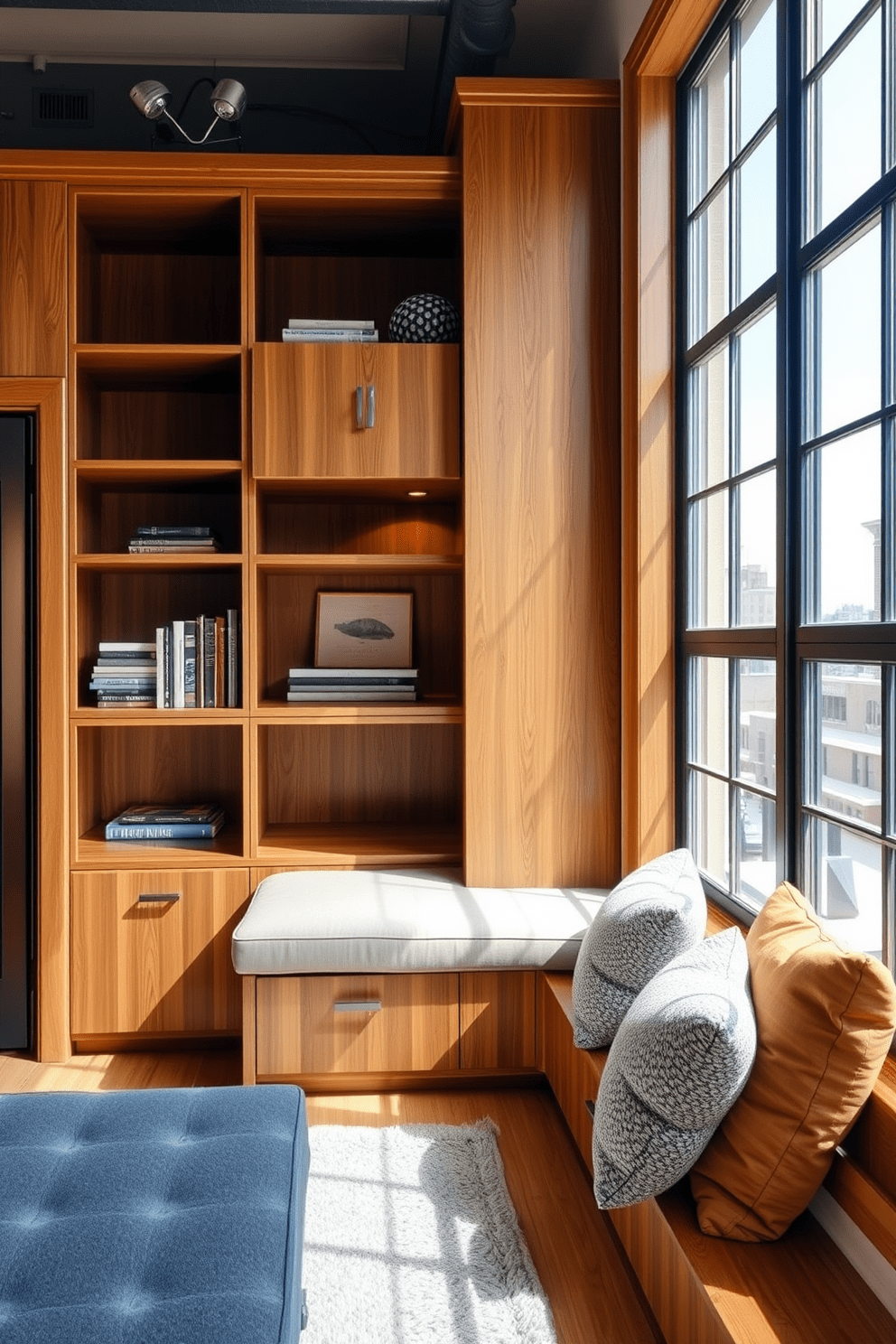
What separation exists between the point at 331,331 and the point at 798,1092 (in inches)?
89.0

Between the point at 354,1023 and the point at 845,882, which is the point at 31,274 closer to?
the point at 354,1023

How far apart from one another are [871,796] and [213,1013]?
1890 mm

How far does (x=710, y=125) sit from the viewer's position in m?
2.42

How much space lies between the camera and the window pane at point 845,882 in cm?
166

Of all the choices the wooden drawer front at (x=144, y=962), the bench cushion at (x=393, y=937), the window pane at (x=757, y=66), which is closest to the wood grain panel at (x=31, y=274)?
the wooden drawer front at (x=144, y=962)

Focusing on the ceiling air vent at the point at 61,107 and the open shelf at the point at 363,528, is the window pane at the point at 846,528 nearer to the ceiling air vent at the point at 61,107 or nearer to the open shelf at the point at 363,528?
the open shelf at the point at 363,528

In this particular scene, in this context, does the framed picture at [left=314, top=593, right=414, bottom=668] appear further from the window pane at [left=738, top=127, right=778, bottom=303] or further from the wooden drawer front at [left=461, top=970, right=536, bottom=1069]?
the window pane at [left=738, top=127, right=778, bottom=303]

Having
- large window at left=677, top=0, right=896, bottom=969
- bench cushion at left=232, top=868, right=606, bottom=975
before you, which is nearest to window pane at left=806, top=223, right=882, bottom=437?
large window at left=677, top=0, right=896, bottom=969

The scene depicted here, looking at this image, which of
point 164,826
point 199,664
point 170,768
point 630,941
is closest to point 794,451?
point 630,941

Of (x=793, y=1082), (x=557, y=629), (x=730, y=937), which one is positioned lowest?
(x=793, y=1082)

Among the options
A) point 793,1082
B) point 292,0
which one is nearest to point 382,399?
point 292,0

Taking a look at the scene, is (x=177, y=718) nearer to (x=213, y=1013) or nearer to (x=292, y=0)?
(x=213, y=1013)

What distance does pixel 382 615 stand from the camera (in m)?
3.27

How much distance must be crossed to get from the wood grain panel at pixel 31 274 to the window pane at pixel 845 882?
2314 mm
